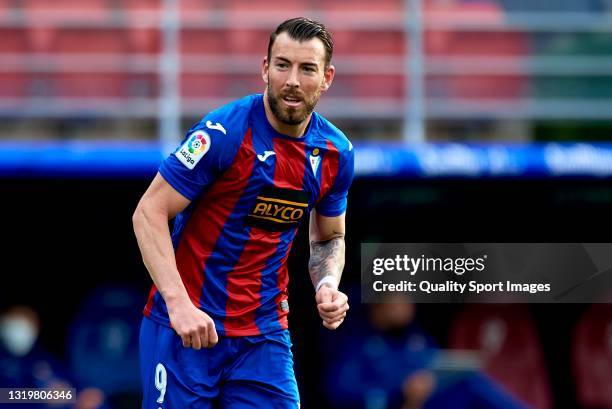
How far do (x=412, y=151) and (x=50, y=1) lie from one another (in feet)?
11.2

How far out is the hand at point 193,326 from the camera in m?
3.64

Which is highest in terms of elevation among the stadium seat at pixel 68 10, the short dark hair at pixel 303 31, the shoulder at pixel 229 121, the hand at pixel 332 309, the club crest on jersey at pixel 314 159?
the stadium seat at pixel 68 10

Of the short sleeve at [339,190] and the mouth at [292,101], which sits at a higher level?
the mouth at [292,101]

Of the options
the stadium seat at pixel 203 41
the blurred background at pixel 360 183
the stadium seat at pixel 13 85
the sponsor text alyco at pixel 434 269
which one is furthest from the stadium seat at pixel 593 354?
the stadium seat at pixel 13 85

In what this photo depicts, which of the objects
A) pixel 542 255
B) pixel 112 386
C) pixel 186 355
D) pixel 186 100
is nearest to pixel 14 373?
pixel 112 386

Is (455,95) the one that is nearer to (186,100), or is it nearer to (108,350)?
(186,100)

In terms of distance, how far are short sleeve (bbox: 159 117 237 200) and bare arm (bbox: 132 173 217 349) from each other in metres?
0.03

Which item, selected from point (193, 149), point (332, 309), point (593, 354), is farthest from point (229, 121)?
point (593, 354)

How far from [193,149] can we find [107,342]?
4853 mm

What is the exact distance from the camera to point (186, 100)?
8805mm

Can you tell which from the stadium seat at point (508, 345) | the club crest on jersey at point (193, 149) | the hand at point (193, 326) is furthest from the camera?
the stadium seat at point (508, 345)

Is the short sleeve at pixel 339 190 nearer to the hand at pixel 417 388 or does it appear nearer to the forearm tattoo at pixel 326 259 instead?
the forearm tattoo at pixel 326 259

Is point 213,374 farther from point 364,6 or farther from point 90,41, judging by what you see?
point 364,6

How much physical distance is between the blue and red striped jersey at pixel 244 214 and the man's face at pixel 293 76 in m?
0.11
